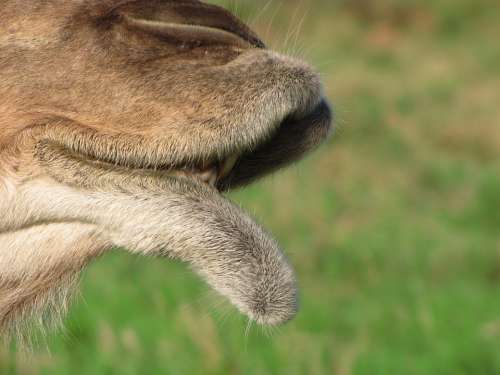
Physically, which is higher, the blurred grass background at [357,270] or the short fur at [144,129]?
the short fur at [144,129]

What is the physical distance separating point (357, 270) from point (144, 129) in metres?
4.20

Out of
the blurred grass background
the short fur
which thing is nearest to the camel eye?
the short fur

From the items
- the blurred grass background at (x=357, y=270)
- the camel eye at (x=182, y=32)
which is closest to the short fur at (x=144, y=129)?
the camel eye at (x=182, y=32)

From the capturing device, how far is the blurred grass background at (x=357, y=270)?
454 cm

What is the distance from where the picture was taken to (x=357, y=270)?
250 inches

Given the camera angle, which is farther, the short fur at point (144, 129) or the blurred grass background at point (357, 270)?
the blurred grass background at point (357, 270)

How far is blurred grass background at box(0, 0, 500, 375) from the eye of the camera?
4.54 metres

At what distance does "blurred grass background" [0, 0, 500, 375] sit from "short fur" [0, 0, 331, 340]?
1.05 ft

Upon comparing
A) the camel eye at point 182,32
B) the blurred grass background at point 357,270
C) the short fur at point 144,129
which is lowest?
the blurred grass background at point 357,270

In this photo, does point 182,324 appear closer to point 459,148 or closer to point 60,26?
point 60,26

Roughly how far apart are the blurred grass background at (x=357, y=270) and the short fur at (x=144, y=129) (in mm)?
321

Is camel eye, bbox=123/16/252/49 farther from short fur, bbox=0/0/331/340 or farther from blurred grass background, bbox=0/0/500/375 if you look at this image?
blurred grass background, bbox=0/0/500/375

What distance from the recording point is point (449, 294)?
569cm

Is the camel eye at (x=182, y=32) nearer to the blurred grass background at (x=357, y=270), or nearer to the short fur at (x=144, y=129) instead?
the short fur at (x=144, y=129)
